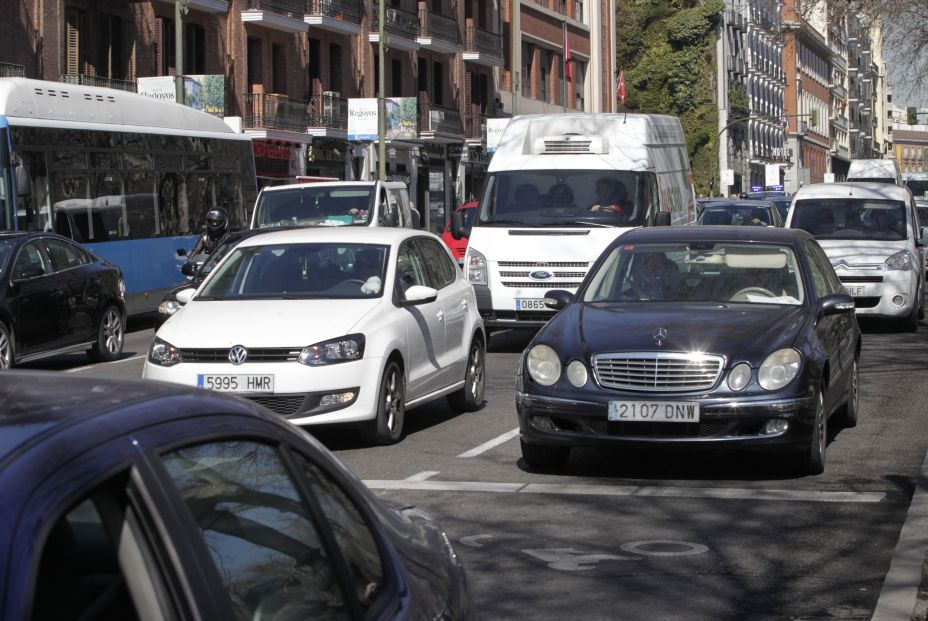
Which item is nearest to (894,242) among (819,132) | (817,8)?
(817,8)

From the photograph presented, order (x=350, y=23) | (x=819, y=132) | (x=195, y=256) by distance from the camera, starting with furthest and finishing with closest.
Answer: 1. (x=819, y=132)
2. (x=350, y=23)
3. (x=195, y=256)

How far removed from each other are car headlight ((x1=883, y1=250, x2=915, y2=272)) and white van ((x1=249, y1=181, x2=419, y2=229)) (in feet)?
22.7

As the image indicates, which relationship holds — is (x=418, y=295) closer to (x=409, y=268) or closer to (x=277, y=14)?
(x=409, y=268)

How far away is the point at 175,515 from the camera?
8.10 ft

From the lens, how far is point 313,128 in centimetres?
4912

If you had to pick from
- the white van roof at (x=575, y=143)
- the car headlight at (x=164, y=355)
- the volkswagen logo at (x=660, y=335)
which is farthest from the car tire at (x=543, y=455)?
the white van roof at (x=575, y=143)

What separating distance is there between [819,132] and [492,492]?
430 ft

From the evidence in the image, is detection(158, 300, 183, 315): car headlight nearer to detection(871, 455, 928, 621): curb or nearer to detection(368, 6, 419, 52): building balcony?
detection(871, 455, 928, 621): curb

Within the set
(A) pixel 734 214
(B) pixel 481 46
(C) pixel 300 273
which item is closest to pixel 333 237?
(C) pixel 300 273

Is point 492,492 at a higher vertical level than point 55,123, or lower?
lower

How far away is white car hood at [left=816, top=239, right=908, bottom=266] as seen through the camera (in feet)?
69.1

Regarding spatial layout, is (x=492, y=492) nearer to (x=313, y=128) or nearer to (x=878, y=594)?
Answer: (x=878, y=594)

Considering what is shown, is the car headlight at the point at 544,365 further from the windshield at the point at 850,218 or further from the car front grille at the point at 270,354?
the windshield at the point at 850,218

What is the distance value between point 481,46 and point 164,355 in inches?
2108
